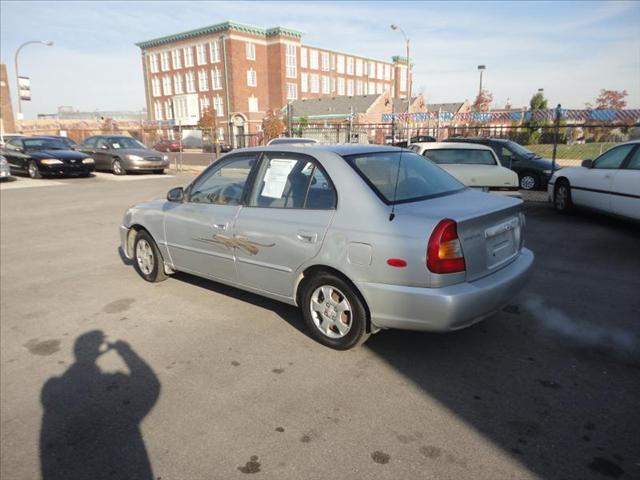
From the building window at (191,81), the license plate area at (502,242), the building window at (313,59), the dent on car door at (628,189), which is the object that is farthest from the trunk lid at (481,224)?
the building window at (313,59)

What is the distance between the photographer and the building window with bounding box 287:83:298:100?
234 ft

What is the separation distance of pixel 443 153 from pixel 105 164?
14545mm

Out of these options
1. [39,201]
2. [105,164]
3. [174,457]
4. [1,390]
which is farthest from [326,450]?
[105,164]

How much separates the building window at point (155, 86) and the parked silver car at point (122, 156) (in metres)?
62.6

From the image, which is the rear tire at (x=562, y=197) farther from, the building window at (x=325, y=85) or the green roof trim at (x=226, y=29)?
the building window at (x=325, y=85)

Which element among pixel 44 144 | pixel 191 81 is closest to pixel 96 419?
pixel 44 144

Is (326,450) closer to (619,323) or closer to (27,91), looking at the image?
(619,323)

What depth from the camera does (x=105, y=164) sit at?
1995 cm

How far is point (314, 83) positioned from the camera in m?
77.4

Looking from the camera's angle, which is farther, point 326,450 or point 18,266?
point 18,266

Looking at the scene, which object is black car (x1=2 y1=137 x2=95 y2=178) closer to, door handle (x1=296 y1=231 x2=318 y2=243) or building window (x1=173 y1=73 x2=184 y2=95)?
door handle (x1=296 y1=231 x2=318 y2=243)

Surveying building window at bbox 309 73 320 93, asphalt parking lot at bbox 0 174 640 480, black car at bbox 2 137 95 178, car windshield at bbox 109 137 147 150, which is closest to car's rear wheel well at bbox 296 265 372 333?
asphalt parking lot at bbox 0 174 640 480

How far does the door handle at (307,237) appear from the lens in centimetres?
390

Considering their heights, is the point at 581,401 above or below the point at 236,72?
below
